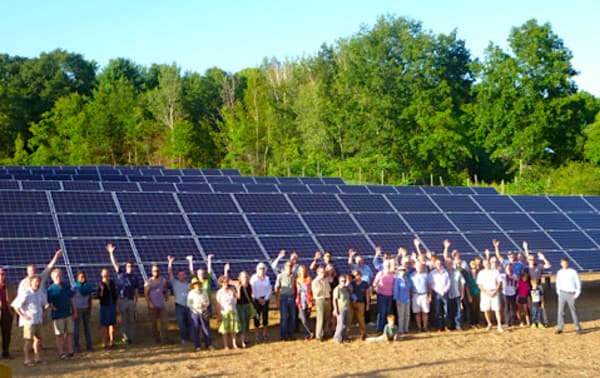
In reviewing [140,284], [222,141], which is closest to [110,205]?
[140,284]

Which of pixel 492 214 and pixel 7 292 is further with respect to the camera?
pixel 492 214

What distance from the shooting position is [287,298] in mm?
15766

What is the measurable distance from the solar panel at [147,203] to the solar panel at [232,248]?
1.87 m

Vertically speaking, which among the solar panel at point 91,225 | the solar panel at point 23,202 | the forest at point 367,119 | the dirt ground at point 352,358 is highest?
the forest at point 367,119

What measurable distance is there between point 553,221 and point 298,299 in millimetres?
11670

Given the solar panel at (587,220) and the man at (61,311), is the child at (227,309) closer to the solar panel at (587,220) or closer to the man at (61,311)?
the man at (61,311)

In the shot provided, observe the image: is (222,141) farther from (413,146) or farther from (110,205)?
(110,205)

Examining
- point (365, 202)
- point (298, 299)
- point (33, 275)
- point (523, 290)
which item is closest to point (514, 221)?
point (365, 202)

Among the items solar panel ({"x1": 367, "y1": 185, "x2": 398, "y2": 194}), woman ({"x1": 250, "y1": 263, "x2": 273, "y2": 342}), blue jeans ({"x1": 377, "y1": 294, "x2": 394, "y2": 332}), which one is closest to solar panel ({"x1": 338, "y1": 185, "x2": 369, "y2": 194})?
solar panel ({"x1": 367, "y1": 185, "x2": 398, "y2": 194})

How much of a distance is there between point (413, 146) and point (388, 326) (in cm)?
4580

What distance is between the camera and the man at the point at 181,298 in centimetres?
1525

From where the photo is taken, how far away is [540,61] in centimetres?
5734

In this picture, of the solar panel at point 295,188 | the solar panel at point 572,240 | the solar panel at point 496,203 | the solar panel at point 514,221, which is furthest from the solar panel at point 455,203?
the solar panel at point 295,188

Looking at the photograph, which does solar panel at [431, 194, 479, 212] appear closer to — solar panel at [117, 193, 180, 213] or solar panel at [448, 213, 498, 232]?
solar panel at [448, 213, 498, 232]
